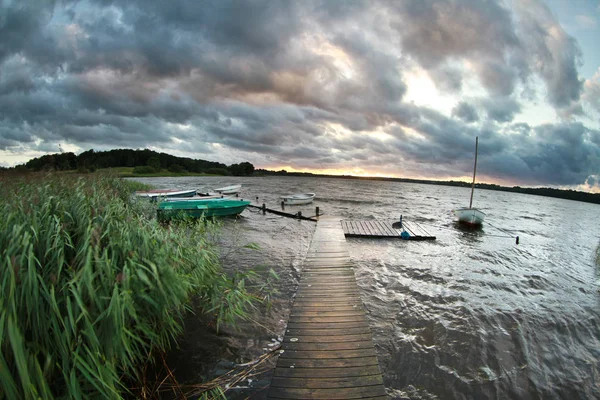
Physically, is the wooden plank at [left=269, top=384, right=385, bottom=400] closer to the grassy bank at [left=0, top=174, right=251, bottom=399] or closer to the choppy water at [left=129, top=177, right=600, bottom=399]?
the choppy water at [left=129, top=177, right=600, bottom=399]

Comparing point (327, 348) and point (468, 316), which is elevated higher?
point (327, 348)

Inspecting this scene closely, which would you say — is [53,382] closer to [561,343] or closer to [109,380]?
[109,380]

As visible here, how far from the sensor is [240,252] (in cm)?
1210

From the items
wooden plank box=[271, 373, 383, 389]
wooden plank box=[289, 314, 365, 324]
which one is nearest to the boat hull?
wooden plank box=[289, 314, 365, 324]

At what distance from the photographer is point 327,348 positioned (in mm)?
4625

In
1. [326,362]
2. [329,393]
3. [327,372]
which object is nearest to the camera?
[329,393]

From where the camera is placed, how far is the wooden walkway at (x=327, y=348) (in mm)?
3746

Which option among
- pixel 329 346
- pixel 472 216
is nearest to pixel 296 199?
pixel 472 216

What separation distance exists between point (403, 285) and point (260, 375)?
6.15m

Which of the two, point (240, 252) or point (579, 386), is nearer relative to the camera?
point (579, 386)

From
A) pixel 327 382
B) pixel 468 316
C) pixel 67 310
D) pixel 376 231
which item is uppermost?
pixel 67 310

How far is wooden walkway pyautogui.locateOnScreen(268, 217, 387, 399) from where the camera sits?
375 cm

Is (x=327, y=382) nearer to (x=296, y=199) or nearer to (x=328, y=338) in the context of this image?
(x=328, y=338)

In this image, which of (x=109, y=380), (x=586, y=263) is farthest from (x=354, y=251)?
(x=586, y=263)
